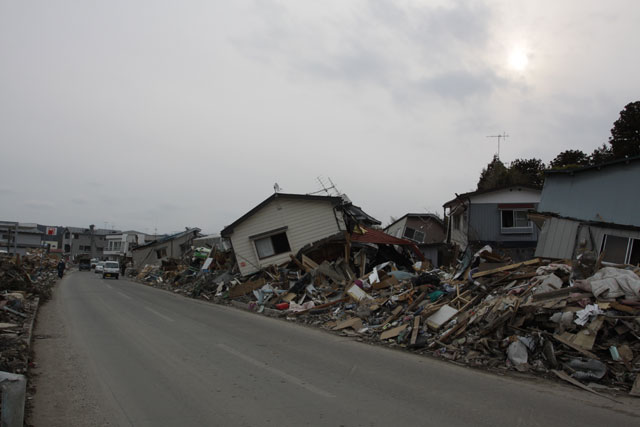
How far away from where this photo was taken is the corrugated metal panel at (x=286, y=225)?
25.1 meters

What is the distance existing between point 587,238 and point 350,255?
36.1ft

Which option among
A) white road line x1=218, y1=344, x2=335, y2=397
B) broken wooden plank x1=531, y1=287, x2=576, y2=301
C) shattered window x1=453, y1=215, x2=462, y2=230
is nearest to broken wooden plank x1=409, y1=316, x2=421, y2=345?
broken wooden plank x1=531, y1=287, x2=576, y2=301

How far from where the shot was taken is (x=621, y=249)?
567 inches

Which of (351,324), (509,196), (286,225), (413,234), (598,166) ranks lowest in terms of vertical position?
(351,324)

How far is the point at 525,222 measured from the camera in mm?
29062

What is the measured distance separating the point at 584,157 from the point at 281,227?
28800 mm

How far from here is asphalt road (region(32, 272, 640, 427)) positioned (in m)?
5.62

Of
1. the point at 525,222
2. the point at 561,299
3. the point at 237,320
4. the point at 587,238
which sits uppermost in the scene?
the point at 525,222

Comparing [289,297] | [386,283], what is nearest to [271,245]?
[289,297]

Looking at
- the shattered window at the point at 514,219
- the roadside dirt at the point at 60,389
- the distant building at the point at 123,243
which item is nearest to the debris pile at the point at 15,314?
the roadside dirt at the point at 60,389

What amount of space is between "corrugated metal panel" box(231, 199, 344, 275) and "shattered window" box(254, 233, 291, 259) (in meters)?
0.30

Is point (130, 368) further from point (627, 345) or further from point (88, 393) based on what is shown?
point (627, 345)

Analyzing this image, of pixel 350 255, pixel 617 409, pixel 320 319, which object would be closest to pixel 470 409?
pixel 617 409

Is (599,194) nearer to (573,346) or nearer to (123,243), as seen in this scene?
(573,346)
